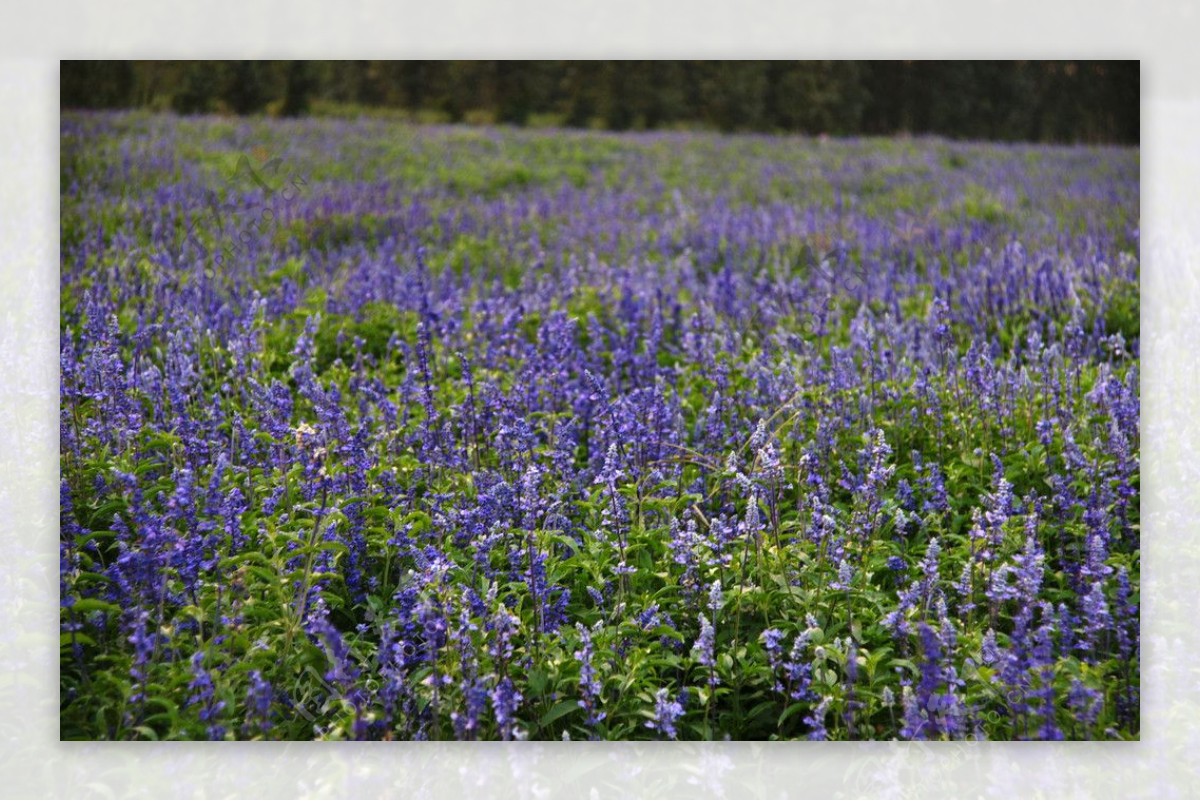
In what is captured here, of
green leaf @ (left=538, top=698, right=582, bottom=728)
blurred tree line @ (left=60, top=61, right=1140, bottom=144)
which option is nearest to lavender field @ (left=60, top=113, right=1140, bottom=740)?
green leaf @ (left=538, top=698, right=582, bottom=728)

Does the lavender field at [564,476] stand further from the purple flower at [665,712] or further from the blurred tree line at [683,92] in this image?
the blurred tree line at [683,92]

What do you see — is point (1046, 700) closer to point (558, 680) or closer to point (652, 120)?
point (558, 680)

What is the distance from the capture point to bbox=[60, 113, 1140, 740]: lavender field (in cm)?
306

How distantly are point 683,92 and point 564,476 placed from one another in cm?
197

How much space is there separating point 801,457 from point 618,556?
2.64 ft

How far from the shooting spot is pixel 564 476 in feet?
11.8

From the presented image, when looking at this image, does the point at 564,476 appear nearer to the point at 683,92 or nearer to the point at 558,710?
the point at 558,710

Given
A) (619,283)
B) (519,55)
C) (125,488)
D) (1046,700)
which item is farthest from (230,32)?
(1046,700)

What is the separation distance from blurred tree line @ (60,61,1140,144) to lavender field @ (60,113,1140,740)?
0.60ft

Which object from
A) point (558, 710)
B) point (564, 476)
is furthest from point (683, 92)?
point (558, 710)

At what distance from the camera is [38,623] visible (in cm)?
338

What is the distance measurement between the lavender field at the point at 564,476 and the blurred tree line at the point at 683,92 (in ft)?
0.60

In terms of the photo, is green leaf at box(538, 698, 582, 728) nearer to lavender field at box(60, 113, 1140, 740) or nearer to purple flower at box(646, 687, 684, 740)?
lavender field at box(60, 113, 1140, 740)

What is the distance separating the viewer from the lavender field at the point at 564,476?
121 inches
